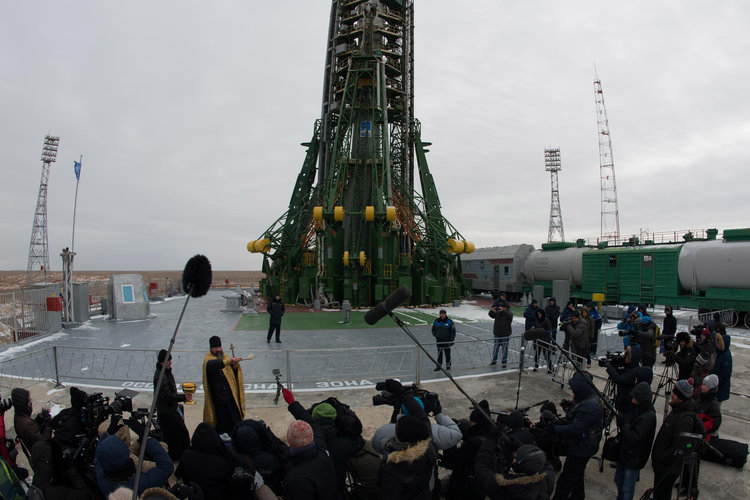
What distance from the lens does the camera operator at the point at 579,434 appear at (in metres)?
4.43

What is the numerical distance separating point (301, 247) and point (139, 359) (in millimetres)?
15444

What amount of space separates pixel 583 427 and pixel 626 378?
6.76 feet

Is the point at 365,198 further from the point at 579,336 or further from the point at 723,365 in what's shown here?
the point at 723,365

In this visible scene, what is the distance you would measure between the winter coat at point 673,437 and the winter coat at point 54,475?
5.86 metres

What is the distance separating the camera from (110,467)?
11.0 feet

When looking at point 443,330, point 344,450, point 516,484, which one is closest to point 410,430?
point 516,484

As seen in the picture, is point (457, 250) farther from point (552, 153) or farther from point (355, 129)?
point (552, 153)

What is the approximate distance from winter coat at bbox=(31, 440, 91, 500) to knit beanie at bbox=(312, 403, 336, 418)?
216cm

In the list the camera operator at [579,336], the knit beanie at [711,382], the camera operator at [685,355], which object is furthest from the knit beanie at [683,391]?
the camera operator at [579,336]

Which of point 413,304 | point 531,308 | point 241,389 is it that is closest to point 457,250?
point 413,304

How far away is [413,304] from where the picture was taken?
25.0 metres

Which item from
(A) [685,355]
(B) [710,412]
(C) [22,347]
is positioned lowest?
(C) [22,347]

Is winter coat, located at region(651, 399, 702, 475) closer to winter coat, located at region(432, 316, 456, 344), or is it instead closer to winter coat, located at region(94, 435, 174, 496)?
winter coat, located at region(94, 435, 174, 496)

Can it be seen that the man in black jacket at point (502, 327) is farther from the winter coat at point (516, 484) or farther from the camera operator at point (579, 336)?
the winter coat at point (516, 484)
